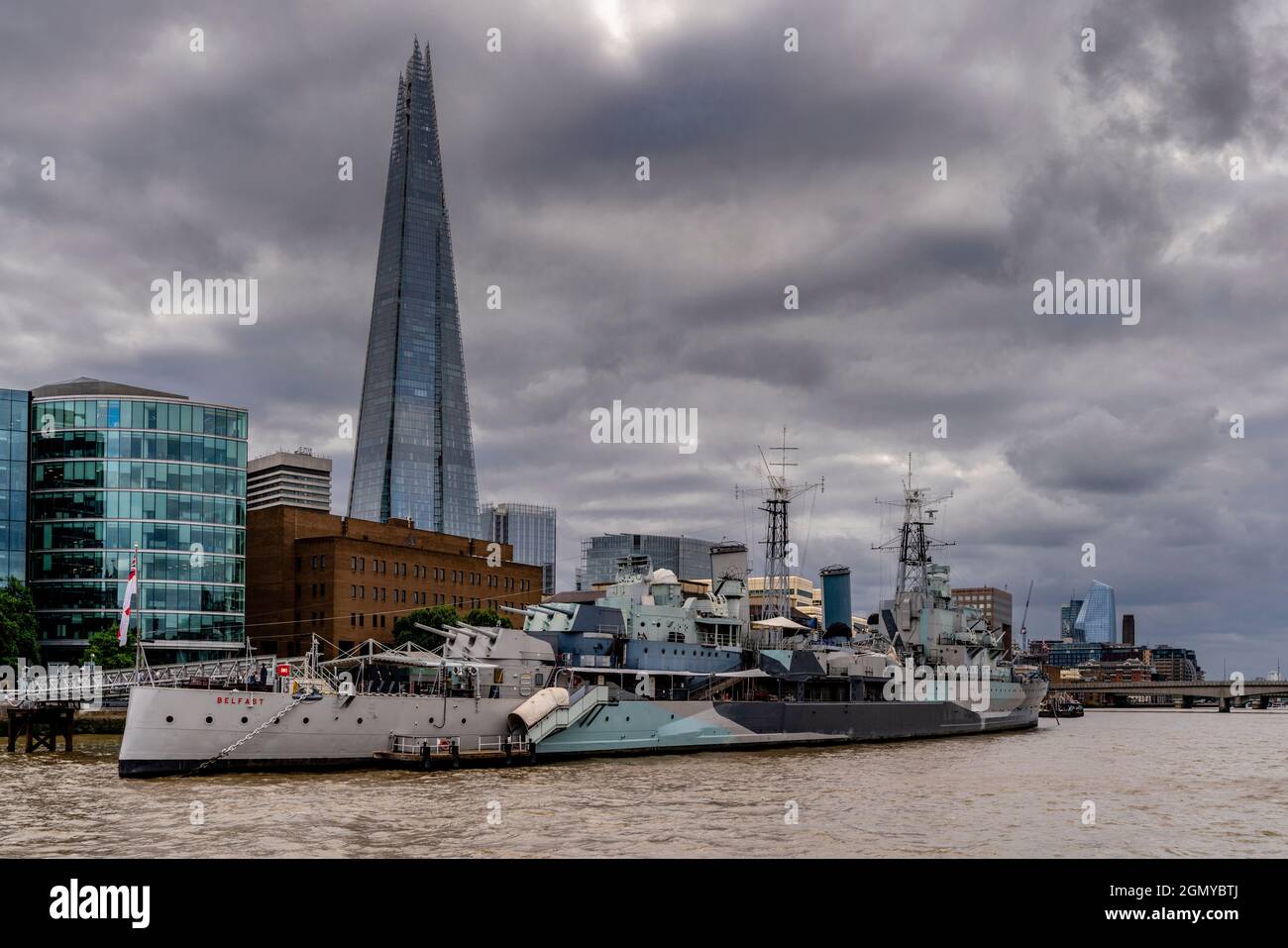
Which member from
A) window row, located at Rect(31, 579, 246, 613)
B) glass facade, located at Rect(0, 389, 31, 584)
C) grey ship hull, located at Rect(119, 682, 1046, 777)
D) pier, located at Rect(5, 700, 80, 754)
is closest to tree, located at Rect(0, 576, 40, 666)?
glass facade, located at Rect(0, 389, 31, 584)

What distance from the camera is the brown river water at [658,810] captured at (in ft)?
86.5

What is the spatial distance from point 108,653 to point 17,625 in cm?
590

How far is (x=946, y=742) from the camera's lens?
71.4m

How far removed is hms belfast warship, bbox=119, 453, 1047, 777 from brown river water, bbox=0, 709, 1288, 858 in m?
1.73

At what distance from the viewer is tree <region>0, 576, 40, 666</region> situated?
72500 millimetres

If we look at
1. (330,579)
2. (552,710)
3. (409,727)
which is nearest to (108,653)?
(330,579)

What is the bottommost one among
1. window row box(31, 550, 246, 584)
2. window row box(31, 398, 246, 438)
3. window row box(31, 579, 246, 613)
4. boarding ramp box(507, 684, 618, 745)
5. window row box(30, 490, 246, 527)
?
boarding ramp box(507, 684, 618, 745)

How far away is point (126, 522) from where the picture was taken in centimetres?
9238

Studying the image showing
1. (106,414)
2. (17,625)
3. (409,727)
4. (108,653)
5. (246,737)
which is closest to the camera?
(246,737)

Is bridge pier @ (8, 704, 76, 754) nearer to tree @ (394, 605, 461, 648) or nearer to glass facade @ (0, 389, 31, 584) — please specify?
glass facade @ (0, 389, 31, 584)

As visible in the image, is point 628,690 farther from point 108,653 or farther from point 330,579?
point 330,579
